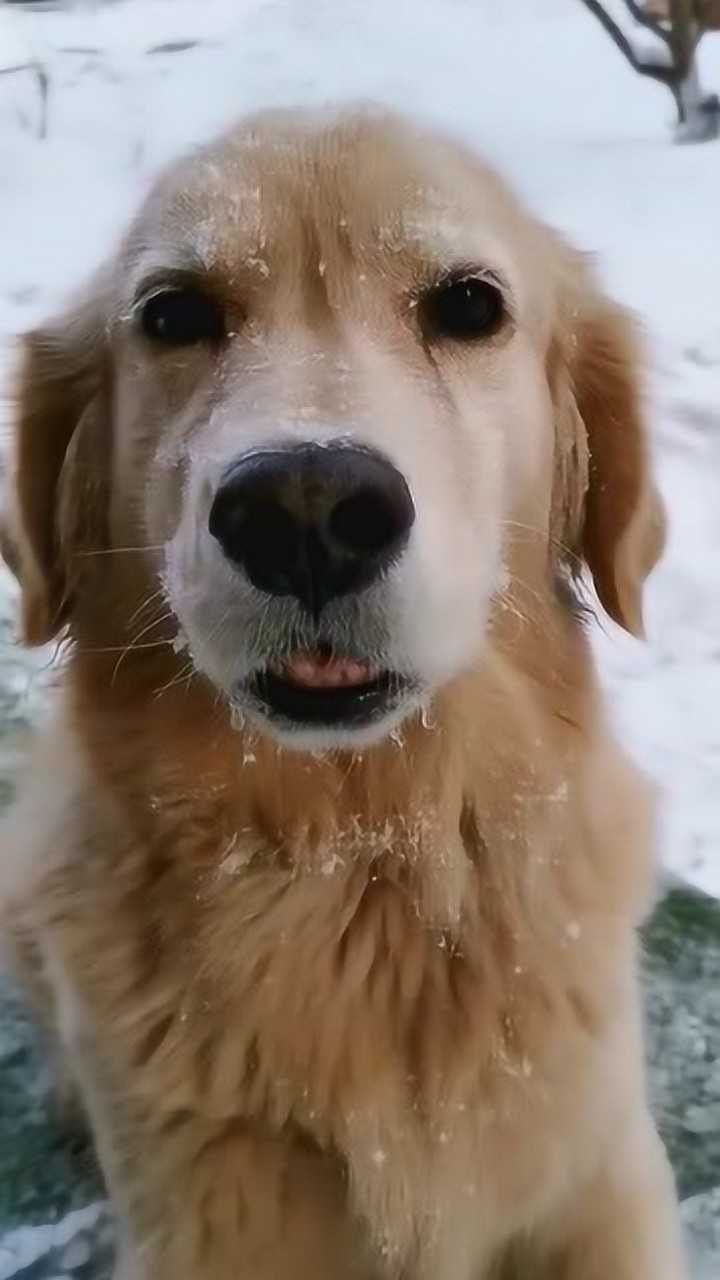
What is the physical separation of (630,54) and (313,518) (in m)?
2.75

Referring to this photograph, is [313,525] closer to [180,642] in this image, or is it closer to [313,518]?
[313,518]

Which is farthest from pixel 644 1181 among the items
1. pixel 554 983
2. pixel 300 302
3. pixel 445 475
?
pixel 300 302

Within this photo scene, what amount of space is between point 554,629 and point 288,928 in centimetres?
36

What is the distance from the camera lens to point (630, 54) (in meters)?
3.33

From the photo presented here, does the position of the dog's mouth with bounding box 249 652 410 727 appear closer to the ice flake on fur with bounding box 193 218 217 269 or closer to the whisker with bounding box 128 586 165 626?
the whisker with bounding box 128 586 165 626

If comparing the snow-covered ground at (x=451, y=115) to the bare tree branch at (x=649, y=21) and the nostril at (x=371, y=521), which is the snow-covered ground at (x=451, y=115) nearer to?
the bare tree branch at (x=649, y=21)

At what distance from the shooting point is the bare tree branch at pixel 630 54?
10.8 feet

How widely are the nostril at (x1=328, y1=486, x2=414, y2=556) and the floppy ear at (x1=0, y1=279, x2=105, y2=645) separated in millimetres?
469

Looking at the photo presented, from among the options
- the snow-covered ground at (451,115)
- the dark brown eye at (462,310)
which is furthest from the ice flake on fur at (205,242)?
the snow-covered ground at (451,115)

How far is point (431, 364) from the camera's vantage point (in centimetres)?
121

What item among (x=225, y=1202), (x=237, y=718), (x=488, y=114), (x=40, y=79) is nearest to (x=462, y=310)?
(x=237, y=718)

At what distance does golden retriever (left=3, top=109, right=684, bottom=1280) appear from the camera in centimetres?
121

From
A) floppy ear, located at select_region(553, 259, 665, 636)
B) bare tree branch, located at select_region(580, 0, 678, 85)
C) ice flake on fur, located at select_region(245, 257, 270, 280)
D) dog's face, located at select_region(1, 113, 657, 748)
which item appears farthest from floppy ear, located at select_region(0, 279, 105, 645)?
bare tree branch, located at select_region(580, 0, 678, 85)

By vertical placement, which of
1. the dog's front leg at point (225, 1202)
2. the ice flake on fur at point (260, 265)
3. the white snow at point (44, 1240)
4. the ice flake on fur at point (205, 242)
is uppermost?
the ice flake on fur at point (205, 242)
